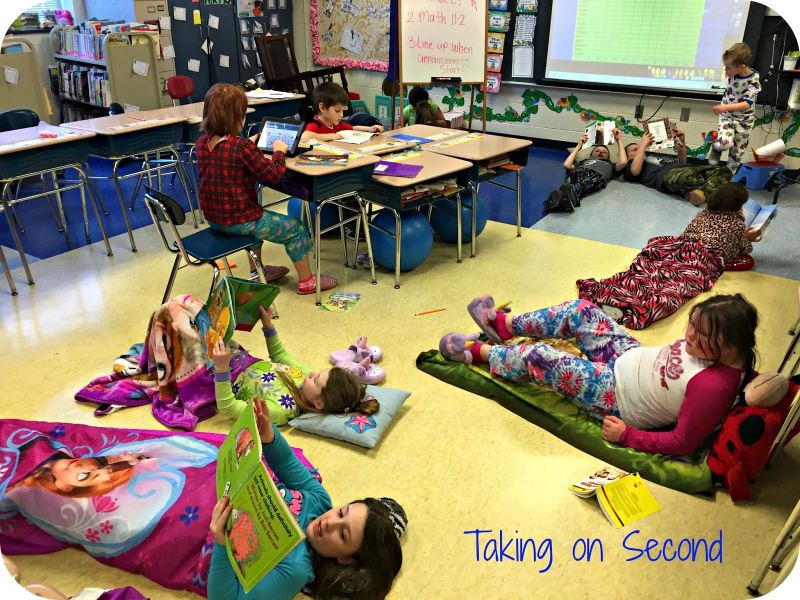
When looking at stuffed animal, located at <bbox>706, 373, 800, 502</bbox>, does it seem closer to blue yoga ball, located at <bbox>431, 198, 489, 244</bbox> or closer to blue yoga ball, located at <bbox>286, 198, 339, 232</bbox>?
blue yoga ball, located at <bbox>431, 198, 489, 244</bbox>

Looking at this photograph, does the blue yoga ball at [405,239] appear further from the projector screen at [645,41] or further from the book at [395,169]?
the projector screen at [645,41]

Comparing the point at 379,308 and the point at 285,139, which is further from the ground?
the point at 285,139

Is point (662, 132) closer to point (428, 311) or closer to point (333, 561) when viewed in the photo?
point (428, 311)

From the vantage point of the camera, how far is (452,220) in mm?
4188

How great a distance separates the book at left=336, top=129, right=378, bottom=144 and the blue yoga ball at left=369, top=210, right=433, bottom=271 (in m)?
0.56

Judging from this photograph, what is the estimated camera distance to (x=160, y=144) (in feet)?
13.9

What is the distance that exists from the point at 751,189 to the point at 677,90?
1.19m

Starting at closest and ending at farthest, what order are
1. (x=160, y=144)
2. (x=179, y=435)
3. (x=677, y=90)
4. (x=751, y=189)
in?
(x=179, y=435) → (x=160, y=144) → (x=751, y=189) → (x=677, y=90)

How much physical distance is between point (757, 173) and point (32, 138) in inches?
217

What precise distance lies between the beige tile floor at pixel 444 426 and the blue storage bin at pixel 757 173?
1880 mm

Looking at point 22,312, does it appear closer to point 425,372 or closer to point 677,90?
point 425,372

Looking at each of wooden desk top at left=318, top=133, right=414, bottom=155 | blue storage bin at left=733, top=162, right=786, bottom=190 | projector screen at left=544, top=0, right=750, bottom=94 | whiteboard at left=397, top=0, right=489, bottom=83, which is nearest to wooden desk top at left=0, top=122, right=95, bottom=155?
wooden desk top at left=318, top=133, right=414, bottom=155

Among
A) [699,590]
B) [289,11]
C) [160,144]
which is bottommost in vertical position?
[699,590]

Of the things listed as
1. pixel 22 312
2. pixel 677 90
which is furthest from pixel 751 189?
pixel 22 312
